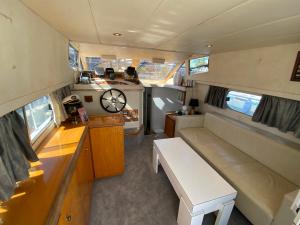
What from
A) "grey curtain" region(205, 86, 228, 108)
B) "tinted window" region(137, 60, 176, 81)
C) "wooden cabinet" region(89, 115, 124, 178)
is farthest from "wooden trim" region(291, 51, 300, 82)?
"tinted window" region(137, 60, 176, 81)

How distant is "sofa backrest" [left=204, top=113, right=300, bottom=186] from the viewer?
172 centimetres

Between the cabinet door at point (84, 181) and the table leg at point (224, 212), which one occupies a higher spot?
the cabinet door at point (84, 181)

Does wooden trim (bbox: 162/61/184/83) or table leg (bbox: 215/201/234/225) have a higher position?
wooden trim (bbox: 162/61/184/83)

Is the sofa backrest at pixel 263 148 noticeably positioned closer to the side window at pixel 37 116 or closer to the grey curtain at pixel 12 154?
the grey curtain at pixel 12 154

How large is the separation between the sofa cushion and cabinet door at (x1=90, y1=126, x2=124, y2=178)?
1416 mm

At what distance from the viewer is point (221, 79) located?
2943 millimetres

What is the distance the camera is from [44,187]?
922mm

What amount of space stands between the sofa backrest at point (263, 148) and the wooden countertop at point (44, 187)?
2.51 metres

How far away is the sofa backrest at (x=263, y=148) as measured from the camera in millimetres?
1718

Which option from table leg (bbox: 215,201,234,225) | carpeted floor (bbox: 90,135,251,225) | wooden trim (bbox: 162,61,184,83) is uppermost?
wooden trim (bbox: 162,61,184,83)

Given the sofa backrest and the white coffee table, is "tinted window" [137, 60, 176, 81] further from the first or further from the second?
the white coffee table

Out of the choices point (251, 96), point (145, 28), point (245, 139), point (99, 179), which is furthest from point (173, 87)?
point (99, 179)

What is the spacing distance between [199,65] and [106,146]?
3.06 meters

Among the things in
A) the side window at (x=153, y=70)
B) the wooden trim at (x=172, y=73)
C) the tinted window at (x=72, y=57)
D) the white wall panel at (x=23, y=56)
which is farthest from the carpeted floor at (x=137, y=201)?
the wooden trim at (x=172, y=73)
